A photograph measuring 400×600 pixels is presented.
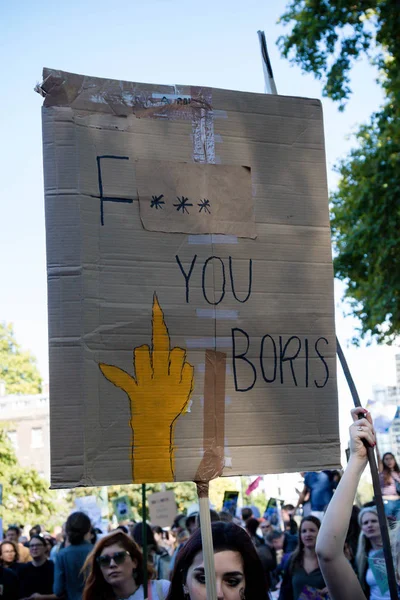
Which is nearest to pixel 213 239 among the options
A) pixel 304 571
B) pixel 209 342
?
pixel 209 342

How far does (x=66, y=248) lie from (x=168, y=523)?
11.3 m

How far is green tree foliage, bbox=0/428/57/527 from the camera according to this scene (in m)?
45.5

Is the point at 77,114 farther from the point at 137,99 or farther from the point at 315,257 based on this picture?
the point at 315,257

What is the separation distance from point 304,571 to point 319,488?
3.94 metres

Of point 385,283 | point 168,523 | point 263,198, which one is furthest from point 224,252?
point 385,283

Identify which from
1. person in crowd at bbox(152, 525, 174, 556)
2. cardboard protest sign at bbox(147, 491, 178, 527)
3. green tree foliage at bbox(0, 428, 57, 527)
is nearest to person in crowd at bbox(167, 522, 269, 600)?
cardboard protest sign at bbox(147, 491, 178, 527)

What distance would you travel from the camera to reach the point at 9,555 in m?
10.6

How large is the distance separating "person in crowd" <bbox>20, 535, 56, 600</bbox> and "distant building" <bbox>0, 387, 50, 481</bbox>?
197 feet

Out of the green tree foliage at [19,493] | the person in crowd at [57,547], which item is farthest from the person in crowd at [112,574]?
the green tree foliage at [19,493]

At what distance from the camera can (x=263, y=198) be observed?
3.52 metres

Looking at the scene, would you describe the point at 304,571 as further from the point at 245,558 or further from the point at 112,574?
the point at 245,558

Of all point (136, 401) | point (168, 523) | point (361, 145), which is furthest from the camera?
point (361, 145)

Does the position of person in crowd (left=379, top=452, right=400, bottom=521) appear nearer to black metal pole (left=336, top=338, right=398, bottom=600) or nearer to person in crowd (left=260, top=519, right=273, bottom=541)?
person in crowd (left=260, top=519, right=273, bottom=541)

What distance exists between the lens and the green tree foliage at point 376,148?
14.8m
